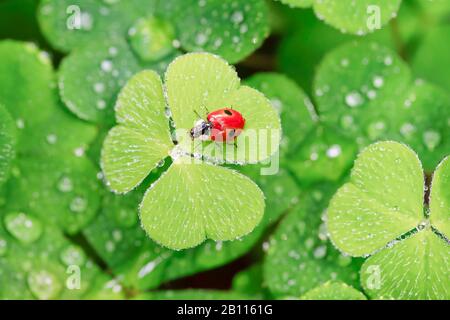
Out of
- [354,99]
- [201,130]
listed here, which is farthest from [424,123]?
→ [201,130]

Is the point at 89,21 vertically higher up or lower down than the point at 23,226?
higher up

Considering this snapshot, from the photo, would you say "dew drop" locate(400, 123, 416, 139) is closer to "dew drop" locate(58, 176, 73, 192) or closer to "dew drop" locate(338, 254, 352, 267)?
"dew drop" locate(338, 254, 352, 267)

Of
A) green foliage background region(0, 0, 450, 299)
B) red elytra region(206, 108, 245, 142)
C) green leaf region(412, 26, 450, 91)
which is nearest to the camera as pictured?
red elytra region(206, 108, 245, 142)

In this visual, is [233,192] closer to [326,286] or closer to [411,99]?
[326,286]

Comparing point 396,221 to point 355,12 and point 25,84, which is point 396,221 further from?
point 25,84

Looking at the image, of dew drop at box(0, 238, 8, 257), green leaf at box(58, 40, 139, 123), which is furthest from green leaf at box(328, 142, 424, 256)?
dew drop at box(0, 238, 8, 257)

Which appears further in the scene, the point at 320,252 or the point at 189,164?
the point at 320,252

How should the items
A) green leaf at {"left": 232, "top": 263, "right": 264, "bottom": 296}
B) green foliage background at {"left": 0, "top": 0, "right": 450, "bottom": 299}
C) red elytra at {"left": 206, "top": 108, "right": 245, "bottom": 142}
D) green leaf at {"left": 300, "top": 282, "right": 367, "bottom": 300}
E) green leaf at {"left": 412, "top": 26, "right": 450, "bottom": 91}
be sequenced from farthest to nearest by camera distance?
green leaf at {"left": 412, "top": 26, "right": 450, "bottom": 91} → green leaf at {"left": 232, "top": 263, "right": 264, "bottom": 296} → green foliage background at {"left": 0, "top": 0, "right": 450, "bottom": 299} → green leaf at {"left": 300, "top": 282, "right": 367, "bottom": 300} → red elytra at {"left": 206, "top": 108, "right": 245, "bottom": 142}
